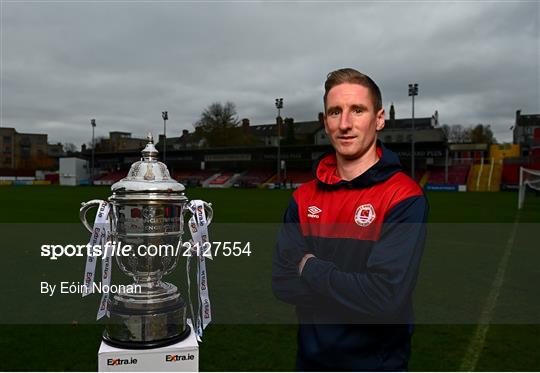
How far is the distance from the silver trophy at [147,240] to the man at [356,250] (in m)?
0.72

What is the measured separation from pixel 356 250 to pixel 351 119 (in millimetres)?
535

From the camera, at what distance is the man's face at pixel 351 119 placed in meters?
1.63

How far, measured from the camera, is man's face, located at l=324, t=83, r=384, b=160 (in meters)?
1.63

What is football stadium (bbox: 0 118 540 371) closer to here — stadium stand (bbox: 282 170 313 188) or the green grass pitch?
the green grass pitch

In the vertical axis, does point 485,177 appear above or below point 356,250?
above

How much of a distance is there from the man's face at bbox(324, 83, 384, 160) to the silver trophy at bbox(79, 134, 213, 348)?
0.94 metres

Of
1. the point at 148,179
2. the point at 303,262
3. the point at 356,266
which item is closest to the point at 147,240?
the point at 148,179

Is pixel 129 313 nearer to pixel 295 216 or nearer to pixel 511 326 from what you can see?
pixel 295 216

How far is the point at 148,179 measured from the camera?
2203 millimetres

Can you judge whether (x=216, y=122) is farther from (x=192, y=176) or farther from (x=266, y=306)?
(x=266, y=306)

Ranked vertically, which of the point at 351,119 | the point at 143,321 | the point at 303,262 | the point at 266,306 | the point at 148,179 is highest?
the point at 351,119

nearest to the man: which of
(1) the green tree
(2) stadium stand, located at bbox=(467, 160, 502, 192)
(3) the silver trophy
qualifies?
(3) the silver trophy

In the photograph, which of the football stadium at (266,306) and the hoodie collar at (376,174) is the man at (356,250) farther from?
the football stadium at (266,306)

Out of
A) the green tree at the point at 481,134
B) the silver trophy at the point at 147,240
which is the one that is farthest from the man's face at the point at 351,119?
the green tree at the point at 481,134
